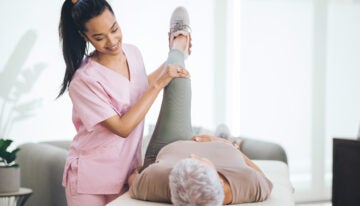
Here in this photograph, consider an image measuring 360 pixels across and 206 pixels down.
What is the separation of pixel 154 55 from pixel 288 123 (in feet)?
4.69

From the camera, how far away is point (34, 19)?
13.3 ft

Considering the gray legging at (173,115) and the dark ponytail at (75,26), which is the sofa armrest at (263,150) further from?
the dark ponytail at (75,26)

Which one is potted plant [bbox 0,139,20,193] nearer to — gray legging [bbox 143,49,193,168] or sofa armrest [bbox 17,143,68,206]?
sofa armrest [bbox 17,143,68,206]

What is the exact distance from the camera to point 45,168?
293cm

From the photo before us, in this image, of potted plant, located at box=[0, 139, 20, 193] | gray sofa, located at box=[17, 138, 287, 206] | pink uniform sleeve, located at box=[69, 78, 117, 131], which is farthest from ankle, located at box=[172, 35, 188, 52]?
potted plant, located at box=[0, 139, 20, 193]

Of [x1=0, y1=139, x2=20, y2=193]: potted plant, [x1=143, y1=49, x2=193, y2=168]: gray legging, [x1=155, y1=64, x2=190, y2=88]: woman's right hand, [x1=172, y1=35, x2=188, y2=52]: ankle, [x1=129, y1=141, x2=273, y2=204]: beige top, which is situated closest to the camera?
[x1=129, y1=141, x2=273, y2=204]: beige top

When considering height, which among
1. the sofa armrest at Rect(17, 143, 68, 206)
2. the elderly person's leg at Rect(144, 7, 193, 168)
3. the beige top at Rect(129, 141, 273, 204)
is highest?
the elderly person's leg at Rect(144, 7, 193, 168)

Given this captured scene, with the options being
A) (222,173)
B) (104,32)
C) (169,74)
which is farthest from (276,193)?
(104,32)

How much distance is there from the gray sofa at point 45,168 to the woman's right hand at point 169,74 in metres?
1.09

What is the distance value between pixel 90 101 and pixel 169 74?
290 mm

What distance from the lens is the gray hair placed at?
1378mm

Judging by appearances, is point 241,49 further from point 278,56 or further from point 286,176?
point 286,176

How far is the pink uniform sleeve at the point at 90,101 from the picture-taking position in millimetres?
1852

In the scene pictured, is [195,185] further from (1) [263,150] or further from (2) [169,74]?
(1) [263,150]
